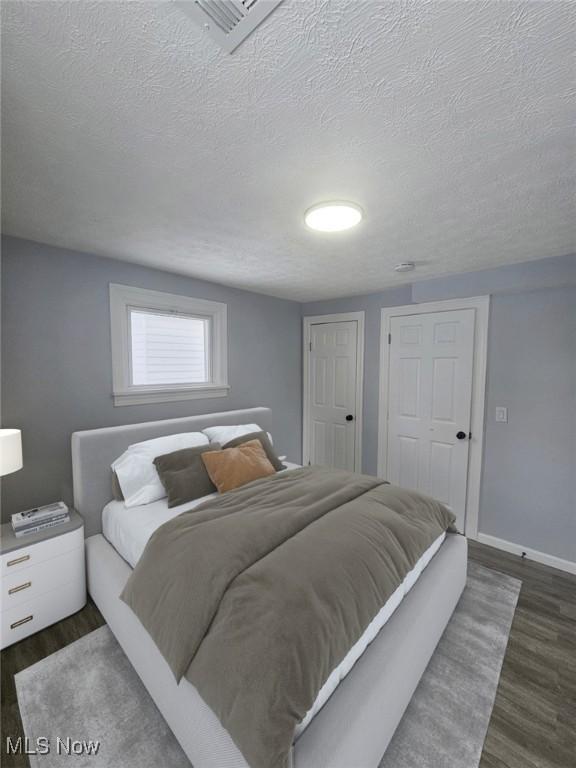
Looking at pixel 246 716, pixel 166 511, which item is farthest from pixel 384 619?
pixel 166 511

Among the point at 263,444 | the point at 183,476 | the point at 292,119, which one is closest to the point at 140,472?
the point at 183,476

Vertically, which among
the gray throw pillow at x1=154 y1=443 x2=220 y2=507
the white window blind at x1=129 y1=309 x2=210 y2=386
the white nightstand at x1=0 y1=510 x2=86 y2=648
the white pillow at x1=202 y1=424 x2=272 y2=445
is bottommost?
the white nightstand at x1=0 y1=510 x2=86 y2=648

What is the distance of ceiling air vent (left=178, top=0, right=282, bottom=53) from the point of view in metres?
0.68

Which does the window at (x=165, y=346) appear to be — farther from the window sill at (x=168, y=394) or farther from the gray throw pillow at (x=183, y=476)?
the gray throw pillow at (x=183, y=476)

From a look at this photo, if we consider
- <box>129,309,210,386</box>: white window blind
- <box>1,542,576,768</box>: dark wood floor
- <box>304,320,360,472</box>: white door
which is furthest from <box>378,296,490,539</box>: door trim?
<box>129,309,210,386</box>: white window blind

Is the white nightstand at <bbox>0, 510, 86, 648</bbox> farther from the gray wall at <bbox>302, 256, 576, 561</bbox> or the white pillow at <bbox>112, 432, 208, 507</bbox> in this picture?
the gray wall at <bbox>302, 256, 576, 561</bbox>

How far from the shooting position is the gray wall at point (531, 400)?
2428 millimetres

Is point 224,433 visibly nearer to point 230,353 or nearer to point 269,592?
point 230,353

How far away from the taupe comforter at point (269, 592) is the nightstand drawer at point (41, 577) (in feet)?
2.41

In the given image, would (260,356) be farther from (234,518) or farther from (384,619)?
(384,619)

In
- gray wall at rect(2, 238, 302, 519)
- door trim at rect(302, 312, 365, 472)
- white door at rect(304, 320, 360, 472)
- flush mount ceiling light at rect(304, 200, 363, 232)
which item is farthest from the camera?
white door at rect(304, 320, 360, 472)

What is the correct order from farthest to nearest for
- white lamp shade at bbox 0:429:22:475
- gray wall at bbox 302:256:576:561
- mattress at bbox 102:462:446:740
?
1. gray wall at bbox 302:256:576:561
2. white lamp shade at bbox 0:429:22:475
3. mattress at bbox 102:462:446:740

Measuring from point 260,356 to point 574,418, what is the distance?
112 inches

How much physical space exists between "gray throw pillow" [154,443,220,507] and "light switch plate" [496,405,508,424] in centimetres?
247
